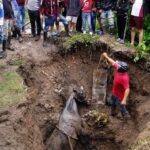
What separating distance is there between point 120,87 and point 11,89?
2.99m

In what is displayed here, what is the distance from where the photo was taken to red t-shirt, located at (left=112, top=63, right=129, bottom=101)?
12.1 metres

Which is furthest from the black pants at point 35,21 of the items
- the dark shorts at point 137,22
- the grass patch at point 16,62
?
the dark shorts at point 137,22

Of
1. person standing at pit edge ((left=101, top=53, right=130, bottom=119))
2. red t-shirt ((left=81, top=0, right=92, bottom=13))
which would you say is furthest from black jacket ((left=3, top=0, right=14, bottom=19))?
person standing at pit edge ((left=101, top=53, right=130, bottom=119))

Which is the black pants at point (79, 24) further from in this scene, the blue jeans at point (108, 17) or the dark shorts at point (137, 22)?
the dark shorts at point (137, 22)

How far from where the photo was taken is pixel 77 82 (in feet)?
46.9

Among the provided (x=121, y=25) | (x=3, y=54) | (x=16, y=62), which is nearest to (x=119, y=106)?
(x=121, y=25)

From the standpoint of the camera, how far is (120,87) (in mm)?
12406

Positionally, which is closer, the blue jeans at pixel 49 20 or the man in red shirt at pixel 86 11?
the blue jeans at pixel 49 20

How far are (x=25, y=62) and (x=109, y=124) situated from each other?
3086mm

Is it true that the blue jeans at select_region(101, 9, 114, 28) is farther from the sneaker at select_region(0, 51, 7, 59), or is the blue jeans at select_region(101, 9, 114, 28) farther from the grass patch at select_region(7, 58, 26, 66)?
the sneaker at select_region(0, 51, 7, 59)

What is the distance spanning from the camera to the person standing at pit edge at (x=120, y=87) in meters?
12.1

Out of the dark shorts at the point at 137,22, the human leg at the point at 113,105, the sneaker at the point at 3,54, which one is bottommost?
the human leg at the point at 113,105

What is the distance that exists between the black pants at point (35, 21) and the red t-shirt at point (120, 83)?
361 cm

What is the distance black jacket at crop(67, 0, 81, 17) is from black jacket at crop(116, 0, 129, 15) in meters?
1.32
